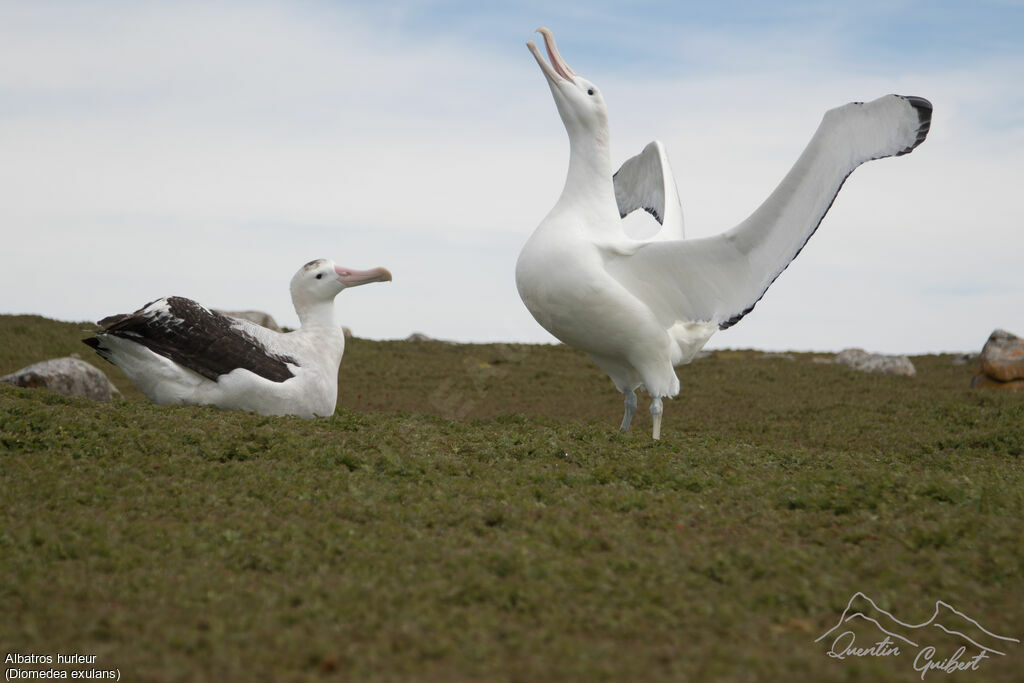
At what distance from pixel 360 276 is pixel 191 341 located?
1957mm

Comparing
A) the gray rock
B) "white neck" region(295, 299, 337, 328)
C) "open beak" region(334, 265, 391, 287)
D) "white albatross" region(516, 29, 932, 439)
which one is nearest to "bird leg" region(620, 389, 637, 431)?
"white albatross" region(516, 29, 932, 439)

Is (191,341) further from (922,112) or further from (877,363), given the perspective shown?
(877,363)

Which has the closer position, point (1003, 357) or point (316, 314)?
point (316, 314)

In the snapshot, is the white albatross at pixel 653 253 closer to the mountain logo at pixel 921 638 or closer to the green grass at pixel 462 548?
the green grass at pixel 462 548

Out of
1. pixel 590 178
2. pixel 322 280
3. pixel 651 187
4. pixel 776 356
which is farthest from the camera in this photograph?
pixel 776 356

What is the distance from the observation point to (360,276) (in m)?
10.2

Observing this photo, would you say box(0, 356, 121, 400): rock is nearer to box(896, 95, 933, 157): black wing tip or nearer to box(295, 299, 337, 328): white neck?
box(295, 299, 337, 328): white neck

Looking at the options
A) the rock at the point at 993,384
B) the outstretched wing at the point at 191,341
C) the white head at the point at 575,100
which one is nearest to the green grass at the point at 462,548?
the outstretched wing at the point at 191,341

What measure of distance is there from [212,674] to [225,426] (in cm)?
437

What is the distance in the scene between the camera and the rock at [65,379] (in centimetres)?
1134

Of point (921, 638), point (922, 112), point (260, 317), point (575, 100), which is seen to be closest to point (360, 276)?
point (575, 100)

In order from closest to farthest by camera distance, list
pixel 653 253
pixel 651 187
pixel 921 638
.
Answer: pixel 921 638 → pixel 653 253 → pixel 651 187

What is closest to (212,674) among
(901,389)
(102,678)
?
(102,678)

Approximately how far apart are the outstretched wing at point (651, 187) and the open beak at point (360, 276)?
271cm
